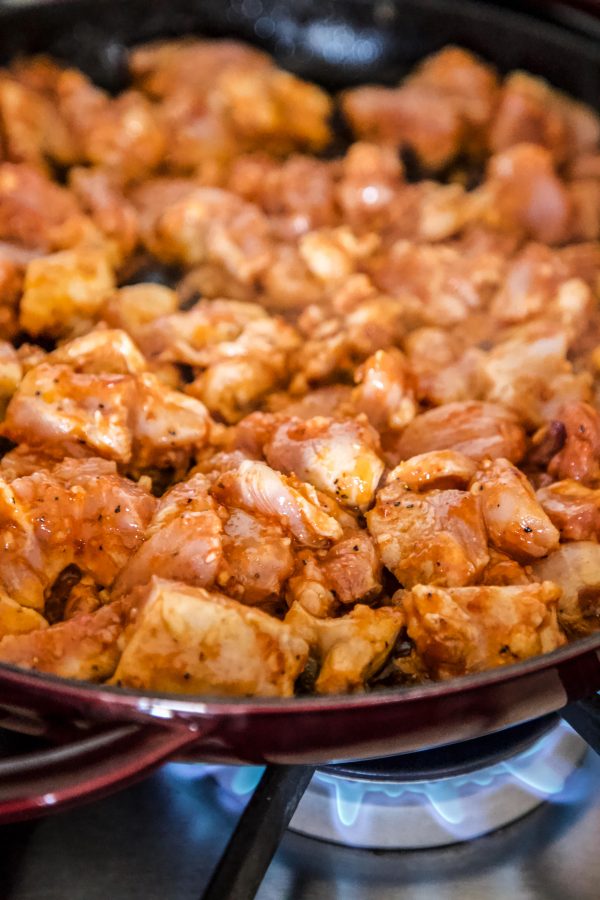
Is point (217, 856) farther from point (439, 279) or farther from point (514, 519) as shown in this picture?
point (439, 279)

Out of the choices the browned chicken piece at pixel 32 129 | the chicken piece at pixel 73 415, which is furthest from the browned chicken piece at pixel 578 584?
the browned chicken piece at pixel 32 129

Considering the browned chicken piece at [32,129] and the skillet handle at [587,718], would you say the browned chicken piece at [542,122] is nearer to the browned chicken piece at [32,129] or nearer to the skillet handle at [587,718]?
the browned chicken piece at [32,129]

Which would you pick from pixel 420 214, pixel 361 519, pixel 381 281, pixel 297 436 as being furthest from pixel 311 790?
pixel 420 214

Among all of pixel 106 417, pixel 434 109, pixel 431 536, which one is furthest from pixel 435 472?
pixel 434 109

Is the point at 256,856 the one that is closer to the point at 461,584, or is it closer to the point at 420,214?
the point at 461,584

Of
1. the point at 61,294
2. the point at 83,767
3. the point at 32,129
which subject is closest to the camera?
the point at 83,767
